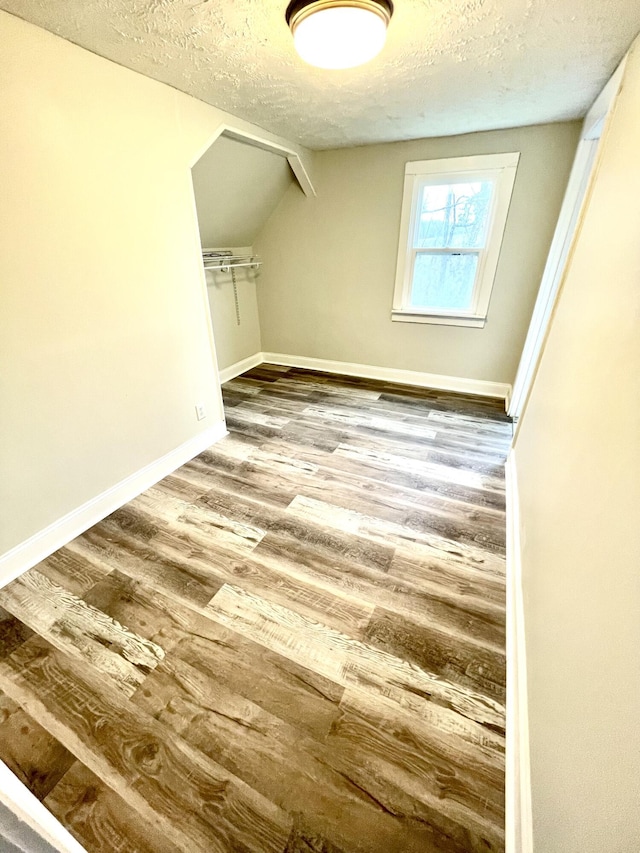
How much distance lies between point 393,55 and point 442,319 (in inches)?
81.9

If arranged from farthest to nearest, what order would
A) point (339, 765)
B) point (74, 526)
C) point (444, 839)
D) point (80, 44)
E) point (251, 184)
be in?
1. point (251, 184)
2. point (74, 526)
3. point (80, 44)
4. point (339, 765)
5. point (444, 839)

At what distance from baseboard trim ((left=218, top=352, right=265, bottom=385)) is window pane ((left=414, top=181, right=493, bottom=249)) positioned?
2242 millimetres

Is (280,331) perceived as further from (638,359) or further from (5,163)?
(638,359)

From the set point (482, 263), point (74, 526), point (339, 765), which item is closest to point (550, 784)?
point (339, 765)

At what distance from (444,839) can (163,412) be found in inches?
88.7

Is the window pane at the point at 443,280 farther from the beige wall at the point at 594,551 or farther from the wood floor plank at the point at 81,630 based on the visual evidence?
the wood floor plank at the point at 81,630

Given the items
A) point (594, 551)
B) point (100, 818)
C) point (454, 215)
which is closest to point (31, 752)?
point (100, 818)

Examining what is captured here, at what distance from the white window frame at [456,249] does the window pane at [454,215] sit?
0.14 feet

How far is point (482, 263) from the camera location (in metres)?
2.97

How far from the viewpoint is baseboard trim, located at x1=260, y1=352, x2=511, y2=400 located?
11.1ft

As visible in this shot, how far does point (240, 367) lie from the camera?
4062mm

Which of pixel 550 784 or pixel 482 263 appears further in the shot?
pixel 482 263

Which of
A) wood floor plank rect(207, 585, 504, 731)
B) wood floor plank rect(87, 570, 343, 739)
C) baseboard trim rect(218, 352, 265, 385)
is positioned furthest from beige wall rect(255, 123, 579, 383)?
wood floor plank rect(87, 570, 343, 739)

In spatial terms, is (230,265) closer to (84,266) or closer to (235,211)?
(235,211)
